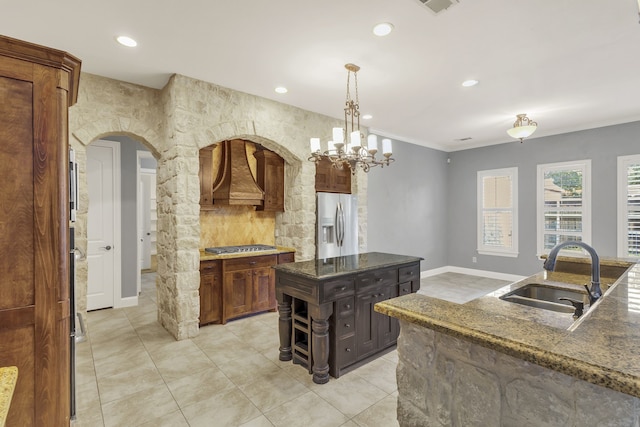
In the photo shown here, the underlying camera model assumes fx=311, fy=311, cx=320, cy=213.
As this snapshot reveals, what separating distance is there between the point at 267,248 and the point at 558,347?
400 cm

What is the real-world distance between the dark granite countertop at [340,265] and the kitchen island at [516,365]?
49.1 inches

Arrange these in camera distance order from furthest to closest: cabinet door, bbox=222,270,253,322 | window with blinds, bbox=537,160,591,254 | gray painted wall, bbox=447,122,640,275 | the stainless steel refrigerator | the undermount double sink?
window with blinds, bbox=537,160,591,254 < gray painted wall, bbox=447,122,640,275 < the stainless steel refrigerator < cabinet door, bbox=222,270,253,322 < the undermount double sink

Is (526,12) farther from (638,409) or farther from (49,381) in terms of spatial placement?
(49,381)

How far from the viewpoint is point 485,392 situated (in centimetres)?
105

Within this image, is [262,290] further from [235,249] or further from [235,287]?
[235,249]

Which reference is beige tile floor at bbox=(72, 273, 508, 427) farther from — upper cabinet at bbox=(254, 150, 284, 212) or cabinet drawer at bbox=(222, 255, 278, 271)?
upper cabinet at bbox=(254, 150, 284, 212)

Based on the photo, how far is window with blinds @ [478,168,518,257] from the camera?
6.46 meters

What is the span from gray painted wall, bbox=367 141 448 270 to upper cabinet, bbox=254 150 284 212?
69.9 inches

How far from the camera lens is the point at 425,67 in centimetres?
329

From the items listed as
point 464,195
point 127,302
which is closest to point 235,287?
point 127,302

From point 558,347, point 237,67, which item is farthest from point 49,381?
point 237,67

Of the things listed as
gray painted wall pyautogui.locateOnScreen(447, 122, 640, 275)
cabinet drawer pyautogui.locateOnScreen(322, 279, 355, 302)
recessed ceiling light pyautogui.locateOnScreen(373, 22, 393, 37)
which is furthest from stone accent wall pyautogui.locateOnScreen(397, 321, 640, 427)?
gray painted wall pyautogui.locateOnScreen(447, 122, 640, 275)

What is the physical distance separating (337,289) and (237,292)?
1.91 m

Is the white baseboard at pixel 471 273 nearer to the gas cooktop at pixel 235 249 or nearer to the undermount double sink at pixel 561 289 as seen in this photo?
the gas cooktop at pixel 235 249
